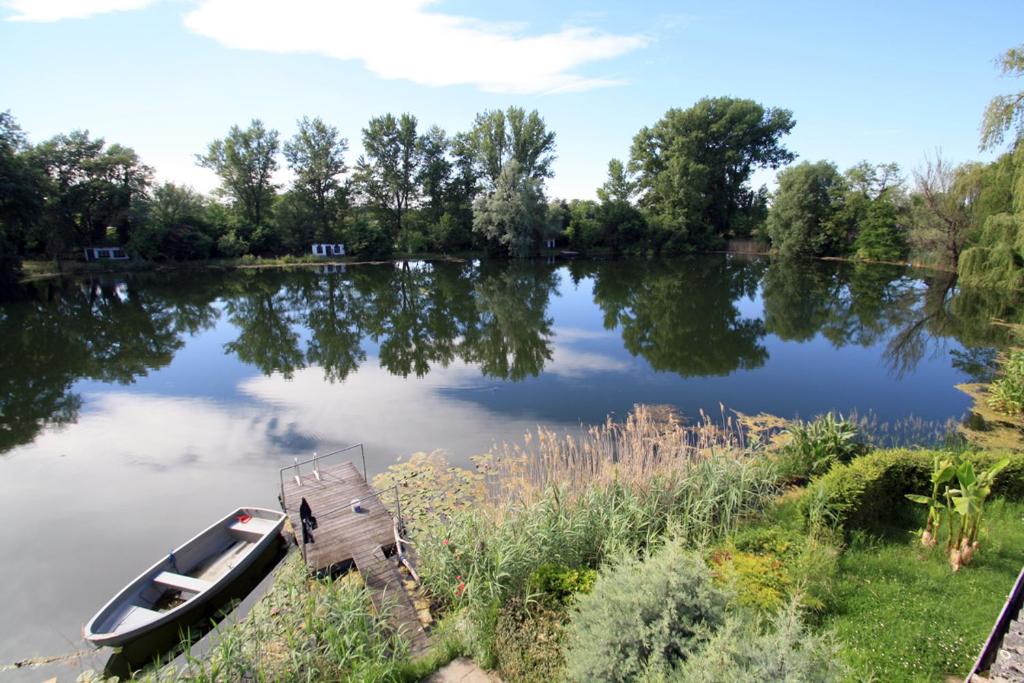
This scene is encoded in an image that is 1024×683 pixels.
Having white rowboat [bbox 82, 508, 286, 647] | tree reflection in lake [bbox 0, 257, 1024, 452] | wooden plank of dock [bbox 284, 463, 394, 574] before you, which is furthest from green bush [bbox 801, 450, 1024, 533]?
tree reflection in lake [bbox 0, 257, 1024, 452]

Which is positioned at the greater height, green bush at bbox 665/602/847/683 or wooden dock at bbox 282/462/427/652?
green bush at bbox 665/602/847/683

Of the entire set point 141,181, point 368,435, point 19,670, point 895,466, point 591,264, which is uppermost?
point 141,181

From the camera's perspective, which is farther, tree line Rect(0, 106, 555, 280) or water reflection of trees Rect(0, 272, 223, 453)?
tree line Rect(0, 106, 555, 280)

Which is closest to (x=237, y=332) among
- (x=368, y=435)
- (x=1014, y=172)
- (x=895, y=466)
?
(x=368, y=435)

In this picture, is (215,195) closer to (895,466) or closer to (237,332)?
(237,332)

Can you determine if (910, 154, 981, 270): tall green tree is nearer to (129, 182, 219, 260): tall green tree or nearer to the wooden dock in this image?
the wooden dock

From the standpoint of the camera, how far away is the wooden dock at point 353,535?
605 cm

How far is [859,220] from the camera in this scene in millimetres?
43500

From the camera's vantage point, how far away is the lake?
339 inches

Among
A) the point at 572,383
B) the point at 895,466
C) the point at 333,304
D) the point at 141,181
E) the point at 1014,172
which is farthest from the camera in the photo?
the point at 141,181

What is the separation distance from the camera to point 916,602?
472 cm

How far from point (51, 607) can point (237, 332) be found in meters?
→ 15.8

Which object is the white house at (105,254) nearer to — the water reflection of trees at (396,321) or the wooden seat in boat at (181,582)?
the water reflection of trees at (396,321)

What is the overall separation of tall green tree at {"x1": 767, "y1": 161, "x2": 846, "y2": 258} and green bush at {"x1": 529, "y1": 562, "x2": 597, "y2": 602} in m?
47.7
